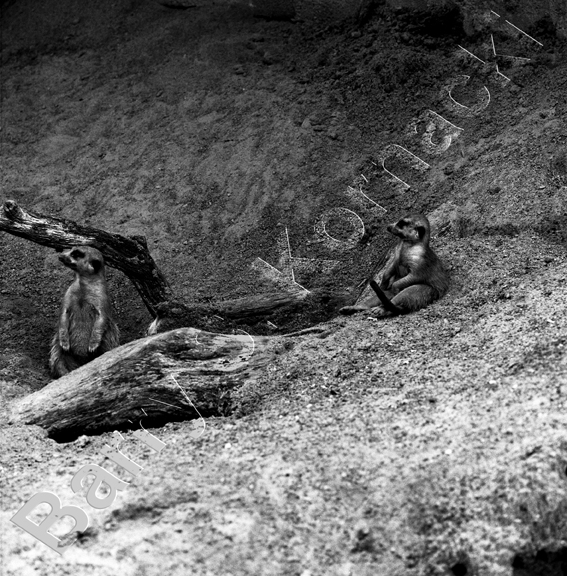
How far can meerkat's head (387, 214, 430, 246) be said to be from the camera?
8.23 meters

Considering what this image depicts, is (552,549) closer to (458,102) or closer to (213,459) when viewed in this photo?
(213,459)

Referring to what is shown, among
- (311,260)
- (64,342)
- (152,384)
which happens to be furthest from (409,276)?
(64,342)

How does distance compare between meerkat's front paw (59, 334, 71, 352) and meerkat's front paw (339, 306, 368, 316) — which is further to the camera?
meerkat's front paw (59, 334, 71, 352)

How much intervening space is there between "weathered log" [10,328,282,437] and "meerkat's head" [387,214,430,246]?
1.75m

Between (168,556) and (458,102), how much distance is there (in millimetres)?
6813

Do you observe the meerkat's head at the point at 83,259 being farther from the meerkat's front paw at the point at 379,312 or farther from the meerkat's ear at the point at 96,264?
the meerkat's front paw at the point at 379,312

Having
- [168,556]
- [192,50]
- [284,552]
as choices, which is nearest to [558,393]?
[284,552]

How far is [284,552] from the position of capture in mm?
4730

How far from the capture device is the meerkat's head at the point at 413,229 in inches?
324

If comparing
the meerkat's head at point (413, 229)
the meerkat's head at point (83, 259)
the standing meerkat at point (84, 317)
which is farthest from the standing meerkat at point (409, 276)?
the meerkat's head at point (83, 259)

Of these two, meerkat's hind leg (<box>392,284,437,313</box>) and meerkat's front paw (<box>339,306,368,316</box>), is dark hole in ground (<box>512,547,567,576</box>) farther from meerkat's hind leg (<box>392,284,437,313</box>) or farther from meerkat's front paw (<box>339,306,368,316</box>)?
meerkat's front paw (<box>339,306,368,316</box>)

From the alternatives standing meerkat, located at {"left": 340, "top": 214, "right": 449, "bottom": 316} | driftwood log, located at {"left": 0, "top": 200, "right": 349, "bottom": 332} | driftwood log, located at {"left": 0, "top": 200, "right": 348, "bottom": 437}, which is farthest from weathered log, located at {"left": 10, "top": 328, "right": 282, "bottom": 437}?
standing meerkat, located at {"left": 340, "top": 214, "right": 449, "bottom": 316}

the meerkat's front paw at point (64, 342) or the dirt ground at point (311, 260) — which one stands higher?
the dirt ground at point (311, 260)

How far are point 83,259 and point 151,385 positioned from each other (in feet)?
7.65
